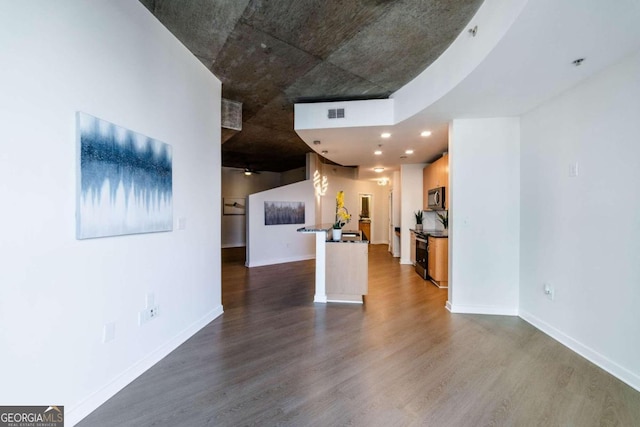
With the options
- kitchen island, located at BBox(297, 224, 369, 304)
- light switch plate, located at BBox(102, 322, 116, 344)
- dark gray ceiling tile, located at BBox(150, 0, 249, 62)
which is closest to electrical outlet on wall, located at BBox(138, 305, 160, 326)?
light switch plate, located at BBox(102, 322, 116, 344)

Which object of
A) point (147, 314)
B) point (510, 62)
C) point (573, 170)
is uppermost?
point (510, 62)

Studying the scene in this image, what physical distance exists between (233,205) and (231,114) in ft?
21.6

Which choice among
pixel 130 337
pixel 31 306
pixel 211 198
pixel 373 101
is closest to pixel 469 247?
pixel 373 101

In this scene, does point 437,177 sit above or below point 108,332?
above

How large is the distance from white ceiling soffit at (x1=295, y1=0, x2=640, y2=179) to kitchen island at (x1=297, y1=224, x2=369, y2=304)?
1773 mm

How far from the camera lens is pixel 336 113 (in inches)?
156

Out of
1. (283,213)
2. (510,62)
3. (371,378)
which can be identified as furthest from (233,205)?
(510,62)

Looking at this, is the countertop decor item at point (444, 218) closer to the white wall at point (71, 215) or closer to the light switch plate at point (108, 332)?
the white wall at point (71, 215)

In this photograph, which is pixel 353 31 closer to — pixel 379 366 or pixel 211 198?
pixel 211 198

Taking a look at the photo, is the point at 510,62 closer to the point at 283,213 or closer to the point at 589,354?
the point at 589,354

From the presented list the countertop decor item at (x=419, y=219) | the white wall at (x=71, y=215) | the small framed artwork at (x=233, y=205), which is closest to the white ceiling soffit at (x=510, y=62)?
the white wall at (x=71, y=215)

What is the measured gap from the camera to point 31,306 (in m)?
1.47

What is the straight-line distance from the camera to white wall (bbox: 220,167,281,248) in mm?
10062

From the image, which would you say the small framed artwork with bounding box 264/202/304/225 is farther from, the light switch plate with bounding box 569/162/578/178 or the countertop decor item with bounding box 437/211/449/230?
the light switch plate with bounding box 569/162/578/178
